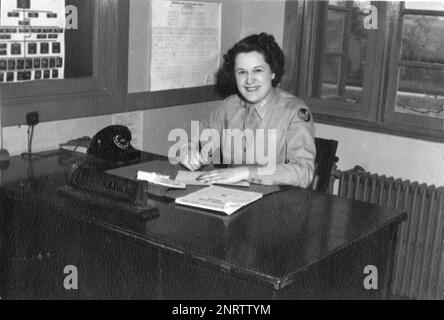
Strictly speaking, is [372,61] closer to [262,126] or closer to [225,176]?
[262,126]

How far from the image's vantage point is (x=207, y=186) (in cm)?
222

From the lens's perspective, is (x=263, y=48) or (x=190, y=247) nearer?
(x=190, y=247)

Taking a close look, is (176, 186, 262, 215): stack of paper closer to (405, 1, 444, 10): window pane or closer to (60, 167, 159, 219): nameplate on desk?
(60, 167, 159, 219): nameplate on desk

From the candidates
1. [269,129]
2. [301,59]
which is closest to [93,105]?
[269,129]

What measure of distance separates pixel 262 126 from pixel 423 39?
1.10m

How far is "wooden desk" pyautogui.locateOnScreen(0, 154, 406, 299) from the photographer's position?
161 cm

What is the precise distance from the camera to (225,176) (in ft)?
7.39

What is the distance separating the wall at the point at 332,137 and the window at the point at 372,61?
0.07m

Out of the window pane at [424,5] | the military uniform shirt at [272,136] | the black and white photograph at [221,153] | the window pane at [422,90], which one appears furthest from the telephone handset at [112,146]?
the window pane at [424,5]

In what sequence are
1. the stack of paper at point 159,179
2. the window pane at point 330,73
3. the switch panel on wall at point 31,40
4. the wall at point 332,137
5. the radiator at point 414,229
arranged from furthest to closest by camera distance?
1. the window pane at point 330,73
2. the radiator at point 414,229
3. the wall at point 332,137
4. the switch panel on wall at point 31,40
5. the stack of paper at point 159,179

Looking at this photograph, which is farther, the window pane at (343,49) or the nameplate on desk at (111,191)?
the window pane at (343,49)

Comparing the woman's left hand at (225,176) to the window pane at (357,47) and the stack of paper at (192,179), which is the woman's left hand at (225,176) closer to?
the stack of paper at (192,179)

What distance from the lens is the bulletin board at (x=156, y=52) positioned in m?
2.95

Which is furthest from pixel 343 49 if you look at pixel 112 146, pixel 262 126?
pixel 112 146
